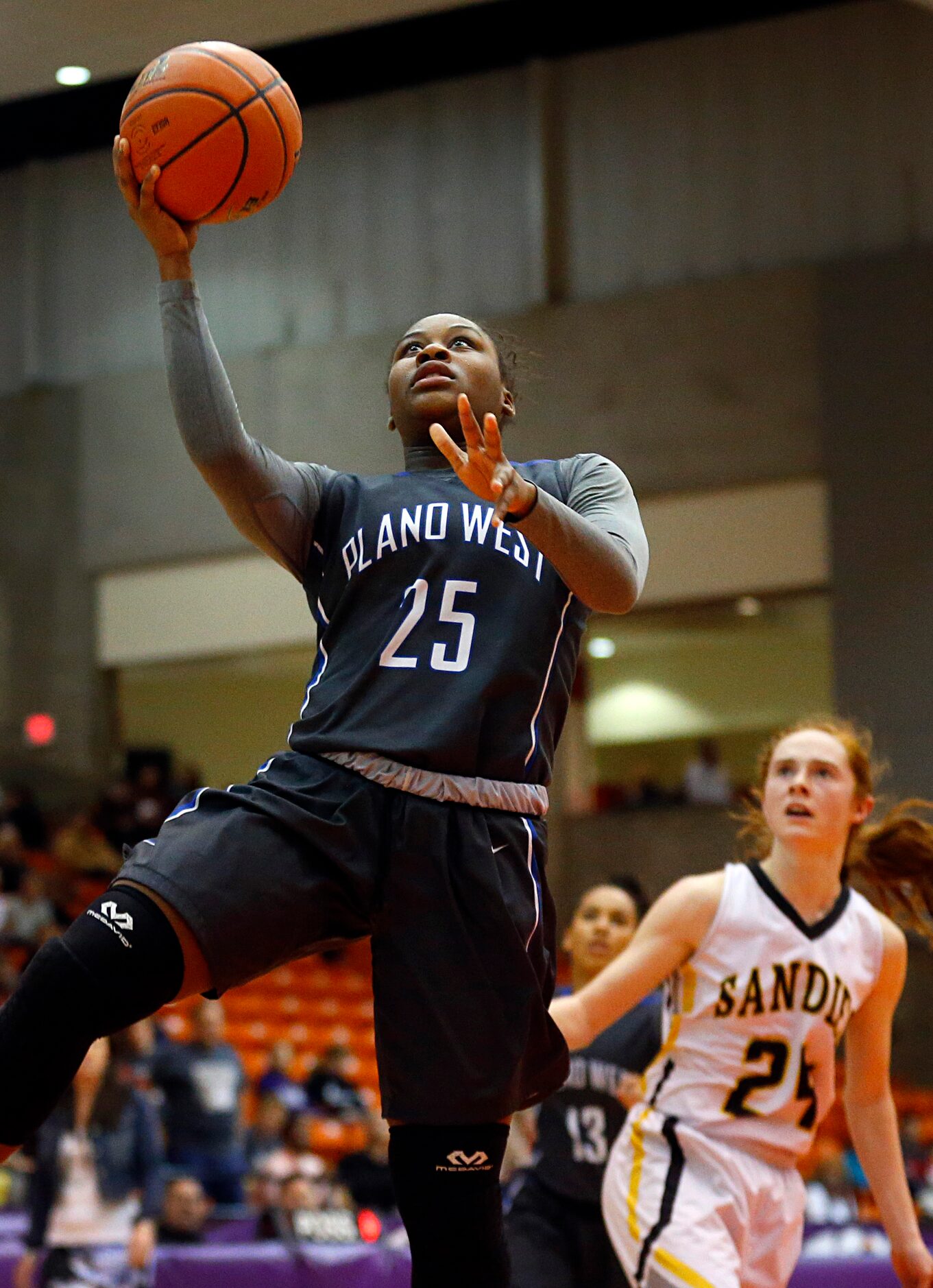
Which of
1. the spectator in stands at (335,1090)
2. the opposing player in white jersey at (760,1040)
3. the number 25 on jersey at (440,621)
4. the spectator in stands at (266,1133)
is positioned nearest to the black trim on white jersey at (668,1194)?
the opposing player in white jersey at (760,1040)

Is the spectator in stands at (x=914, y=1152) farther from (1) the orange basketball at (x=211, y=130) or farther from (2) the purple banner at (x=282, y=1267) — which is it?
(1) the orange basketball at (x=211, y=130)

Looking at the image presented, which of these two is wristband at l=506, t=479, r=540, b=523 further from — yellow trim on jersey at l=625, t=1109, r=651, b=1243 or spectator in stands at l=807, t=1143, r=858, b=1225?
spectator in stands at l=807, t=1143, r=858, b=1225

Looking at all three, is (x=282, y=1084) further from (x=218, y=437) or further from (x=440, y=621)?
(x=218, y=437)

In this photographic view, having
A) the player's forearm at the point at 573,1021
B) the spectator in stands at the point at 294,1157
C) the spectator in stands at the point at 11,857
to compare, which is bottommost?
the spectator in stands at the point at 294,1157

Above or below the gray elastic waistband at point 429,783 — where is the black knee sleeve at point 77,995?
below

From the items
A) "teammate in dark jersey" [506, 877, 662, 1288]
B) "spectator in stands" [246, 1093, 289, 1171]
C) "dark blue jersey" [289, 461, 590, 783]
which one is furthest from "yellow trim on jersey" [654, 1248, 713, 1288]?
"spectator in stands" [246, 1093, 289, 1171]

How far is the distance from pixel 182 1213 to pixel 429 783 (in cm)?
547

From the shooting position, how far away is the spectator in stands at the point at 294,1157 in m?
9.62

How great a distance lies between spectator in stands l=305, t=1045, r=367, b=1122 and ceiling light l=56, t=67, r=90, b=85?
659cm

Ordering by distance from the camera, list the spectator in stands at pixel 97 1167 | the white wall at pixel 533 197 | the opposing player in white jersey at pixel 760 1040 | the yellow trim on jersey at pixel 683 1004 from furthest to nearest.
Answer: the white wall at pixel 533 197 → the spectator in stands at pixel 97 1167 → the yellow trim on jersey at pixel 683 1004 → the opposing player in white jersey at pixel 760 1040

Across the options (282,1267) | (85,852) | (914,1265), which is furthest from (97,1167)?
(85,852)

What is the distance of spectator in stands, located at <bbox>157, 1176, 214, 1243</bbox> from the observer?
7.40 meters

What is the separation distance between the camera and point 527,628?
3090 mm

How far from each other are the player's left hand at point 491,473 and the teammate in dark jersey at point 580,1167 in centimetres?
265
